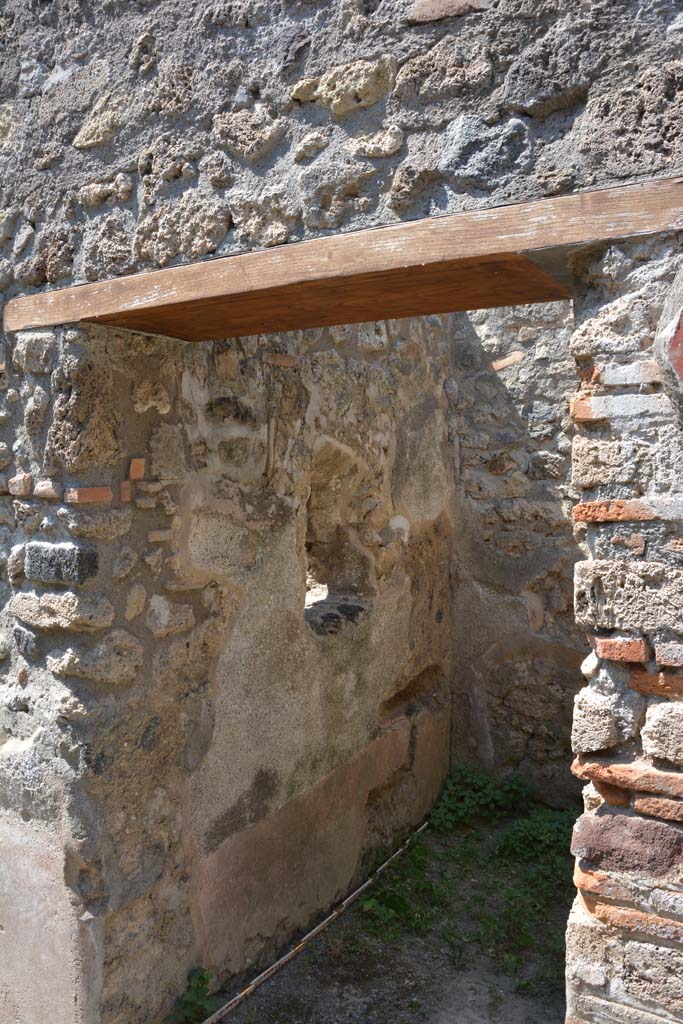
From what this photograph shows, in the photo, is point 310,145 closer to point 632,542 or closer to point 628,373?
point 628,373

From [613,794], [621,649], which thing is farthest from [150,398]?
[613,794]

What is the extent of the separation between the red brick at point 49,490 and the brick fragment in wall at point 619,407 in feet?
4.85

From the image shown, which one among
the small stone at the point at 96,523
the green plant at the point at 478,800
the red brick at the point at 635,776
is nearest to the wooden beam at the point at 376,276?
the small stone at the point at 96,523

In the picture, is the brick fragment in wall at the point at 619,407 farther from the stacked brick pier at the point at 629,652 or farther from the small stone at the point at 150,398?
the small stone at the point at 150,398

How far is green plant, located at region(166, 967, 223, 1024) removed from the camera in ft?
8.99

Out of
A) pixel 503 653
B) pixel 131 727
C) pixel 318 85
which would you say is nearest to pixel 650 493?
pixel 318 85

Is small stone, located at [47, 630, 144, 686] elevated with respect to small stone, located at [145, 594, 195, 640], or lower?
lower

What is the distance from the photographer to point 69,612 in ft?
8.05

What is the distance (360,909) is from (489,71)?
315 cm

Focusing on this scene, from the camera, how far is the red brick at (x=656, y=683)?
5.29 feet

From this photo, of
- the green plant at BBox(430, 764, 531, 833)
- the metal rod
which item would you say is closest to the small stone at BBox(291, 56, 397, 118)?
the metal rod

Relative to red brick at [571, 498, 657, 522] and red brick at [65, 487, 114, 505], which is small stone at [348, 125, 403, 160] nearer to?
red brick at [571, 498, 657, 522]

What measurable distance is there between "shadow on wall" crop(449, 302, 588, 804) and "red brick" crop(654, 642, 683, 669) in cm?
271

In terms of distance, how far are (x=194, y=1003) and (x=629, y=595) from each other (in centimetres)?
205
